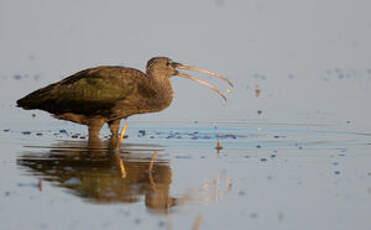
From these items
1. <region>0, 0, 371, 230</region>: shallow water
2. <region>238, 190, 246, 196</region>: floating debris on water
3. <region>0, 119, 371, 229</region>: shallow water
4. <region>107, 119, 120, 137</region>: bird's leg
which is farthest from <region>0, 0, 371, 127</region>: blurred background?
<region>238, 190, 246, 196</region>: floating debris on water

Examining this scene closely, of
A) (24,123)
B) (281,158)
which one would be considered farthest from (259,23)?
(281,158)

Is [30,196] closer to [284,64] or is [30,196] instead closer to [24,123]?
[24,123]

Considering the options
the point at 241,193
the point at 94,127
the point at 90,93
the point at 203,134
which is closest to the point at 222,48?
the point at 203,134

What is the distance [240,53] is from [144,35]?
4.03 m

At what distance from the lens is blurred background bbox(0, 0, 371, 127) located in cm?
1858

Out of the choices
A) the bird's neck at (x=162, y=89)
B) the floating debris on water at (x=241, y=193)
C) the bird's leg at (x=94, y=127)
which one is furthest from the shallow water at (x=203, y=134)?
the bird's neck at (x=162, y=89)

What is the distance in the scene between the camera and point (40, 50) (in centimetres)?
2611

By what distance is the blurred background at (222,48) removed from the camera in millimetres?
18578

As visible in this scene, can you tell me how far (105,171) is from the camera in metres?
11.5

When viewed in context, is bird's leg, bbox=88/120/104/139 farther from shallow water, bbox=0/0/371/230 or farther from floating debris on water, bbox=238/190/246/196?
floating debris on water, bbox=238/190/246/196

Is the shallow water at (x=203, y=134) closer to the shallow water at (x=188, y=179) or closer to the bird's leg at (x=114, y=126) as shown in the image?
the shallow water at (x=188, y=179)

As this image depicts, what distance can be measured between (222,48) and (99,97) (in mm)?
13033

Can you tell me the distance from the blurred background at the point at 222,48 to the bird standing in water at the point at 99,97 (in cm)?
250

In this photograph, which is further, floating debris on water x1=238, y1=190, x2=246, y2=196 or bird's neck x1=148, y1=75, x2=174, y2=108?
bird's neck x1=148, y1=75, x2=174, y2=108
